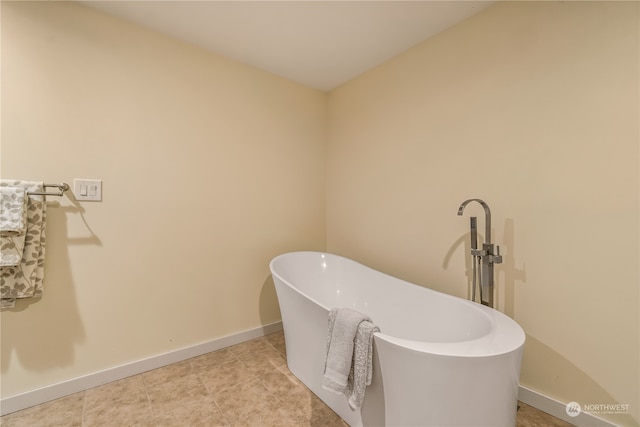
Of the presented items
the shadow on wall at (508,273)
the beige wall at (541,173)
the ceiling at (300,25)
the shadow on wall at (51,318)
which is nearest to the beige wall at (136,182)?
the shadow on wall at (51,318)

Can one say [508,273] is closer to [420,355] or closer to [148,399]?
[420,355]

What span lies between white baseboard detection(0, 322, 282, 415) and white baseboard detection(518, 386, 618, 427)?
6.03 ft

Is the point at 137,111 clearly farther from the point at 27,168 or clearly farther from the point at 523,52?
the point at 523,52

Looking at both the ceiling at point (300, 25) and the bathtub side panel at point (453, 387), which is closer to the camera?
the bathtub side panel at point (453, 387)

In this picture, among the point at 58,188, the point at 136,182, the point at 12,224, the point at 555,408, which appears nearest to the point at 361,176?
the point at 136,182

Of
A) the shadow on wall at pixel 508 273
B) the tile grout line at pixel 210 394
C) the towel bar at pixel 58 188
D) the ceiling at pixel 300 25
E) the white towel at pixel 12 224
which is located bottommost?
the tile grout line at pixel 210 394

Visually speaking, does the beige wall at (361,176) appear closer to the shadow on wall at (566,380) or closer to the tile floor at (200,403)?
the shadow on wall at (566,380)

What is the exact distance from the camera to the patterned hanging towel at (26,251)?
4.44 ft

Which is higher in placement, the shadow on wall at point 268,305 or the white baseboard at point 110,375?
the shadow on wall at point 268,305

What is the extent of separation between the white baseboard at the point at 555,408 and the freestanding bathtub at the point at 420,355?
0.50m

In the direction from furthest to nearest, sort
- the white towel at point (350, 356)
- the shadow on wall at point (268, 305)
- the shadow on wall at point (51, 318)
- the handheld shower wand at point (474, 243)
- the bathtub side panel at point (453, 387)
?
the shadow on wall at point (268, 305) → the handheld shower wand at point (474, 243) → the shadow on wall at point (51, 318) → the white towel at point (350, 356) → the bathtub side panel at point (453, 387)

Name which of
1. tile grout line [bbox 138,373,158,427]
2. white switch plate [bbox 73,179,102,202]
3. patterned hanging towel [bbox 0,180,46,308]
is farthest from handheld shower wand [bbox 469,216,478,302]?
patterned hanging towel [bbox 0,180,46,308]

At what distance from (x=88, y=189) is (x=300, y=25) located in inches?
65.0

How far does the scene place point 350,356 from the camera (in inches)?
44.6
